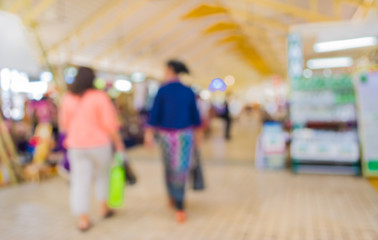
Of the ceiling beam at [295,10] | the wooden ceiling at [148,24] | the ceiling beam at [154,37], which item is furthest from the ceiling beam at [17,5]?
the ceiling beam at [295,10]

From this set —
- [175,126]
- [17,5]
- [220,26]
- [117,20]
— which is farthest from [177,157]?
[220,26]

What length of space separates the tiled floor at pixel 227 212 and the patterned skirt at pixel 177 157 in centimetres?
33

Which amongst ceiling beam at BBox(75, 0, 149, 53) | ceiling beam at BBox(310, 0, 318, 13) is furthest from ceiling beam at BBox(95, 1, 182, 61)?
ceiling beam at BBox(310, 0, 318, 13)

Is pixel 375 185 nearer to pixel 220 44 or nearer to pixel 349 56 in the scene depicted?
pixel 349 56

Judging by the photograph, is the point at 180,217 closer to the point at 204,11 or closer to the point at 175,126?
the point at 175,126

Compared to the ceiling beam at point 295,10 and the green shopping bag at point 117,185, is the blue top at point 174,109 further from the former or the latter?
the ceiling beam at point 295,10

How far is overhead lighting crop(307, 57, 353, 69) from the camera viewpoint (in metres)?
6.34

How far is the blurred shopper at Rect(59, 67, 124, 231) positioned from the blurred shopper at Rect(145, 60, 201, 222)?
1.47 feet

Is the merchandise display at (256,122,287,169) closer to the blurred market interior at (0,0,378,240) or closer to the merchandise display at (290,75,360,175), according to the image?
the blurred market interior at (0,0,378,240)

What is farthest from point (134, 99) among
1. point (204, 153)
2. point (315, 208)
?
point (315, 208)

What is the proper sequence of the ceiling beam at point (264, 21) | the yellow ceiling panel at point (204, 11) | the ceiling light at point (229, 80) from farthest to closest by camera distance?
the ceiling light at point (229, 80) → the ceiling beam at point (264, 21) → the yellow ceiling panel at point (204, 11)

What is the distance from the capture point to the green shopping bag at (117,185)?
286 cm

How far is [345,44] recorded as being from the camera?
5.13 meters

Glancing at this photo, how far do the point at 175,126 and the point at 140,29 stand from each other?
29.2 ft
